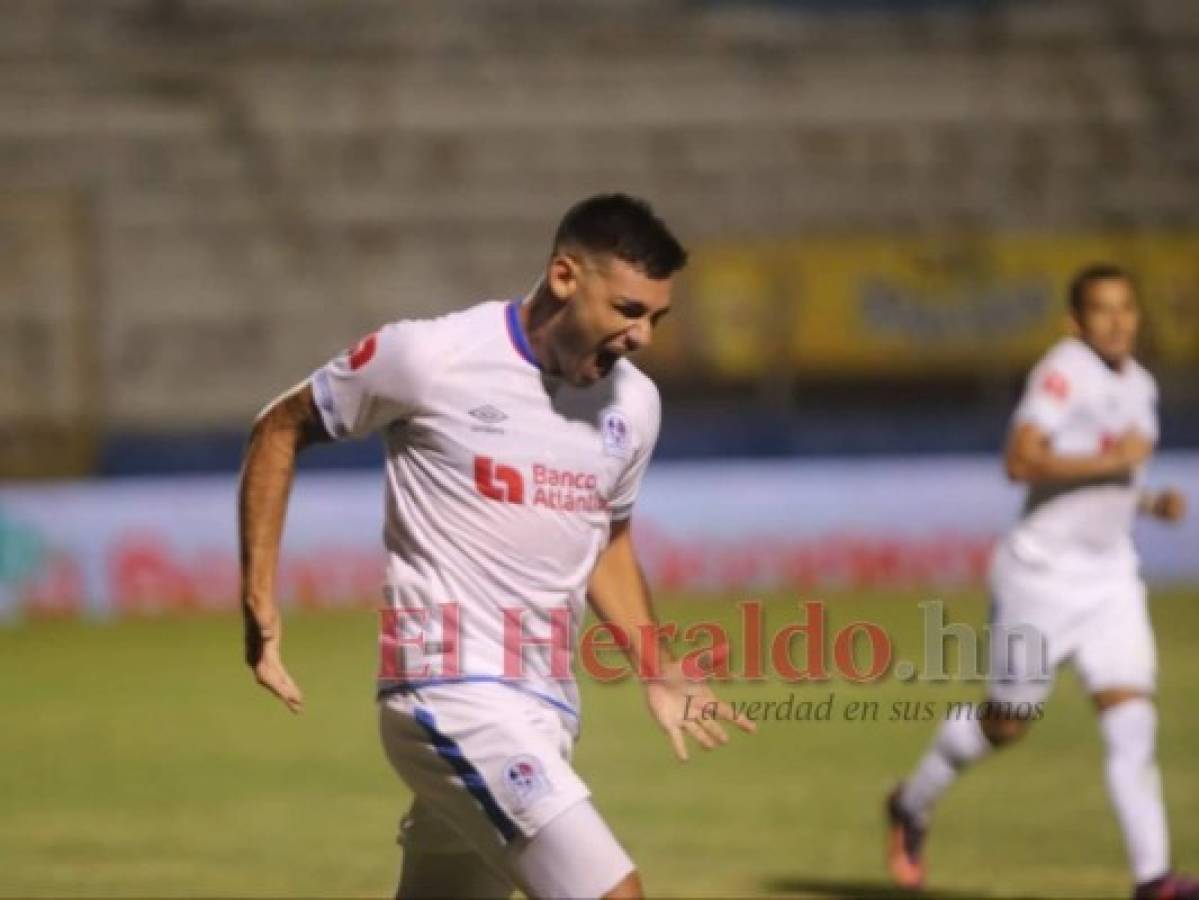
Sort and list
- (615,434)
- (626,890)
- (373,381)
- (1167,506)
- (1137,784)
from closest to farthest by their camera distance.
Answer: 1. (626,890)
2. (373,381)
3. (615,434)
4. (1137,784)
5. (1167,506)

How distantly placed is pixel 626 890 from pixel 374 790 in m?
5.86

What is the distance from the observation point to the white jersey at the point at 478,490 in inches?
200

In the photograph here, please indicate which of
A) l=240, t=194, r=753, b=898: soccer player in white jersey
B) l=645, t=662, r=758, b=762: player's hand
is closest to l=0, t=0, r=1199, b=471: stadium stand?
l=645, t=662, r=758, b=762: player's hand

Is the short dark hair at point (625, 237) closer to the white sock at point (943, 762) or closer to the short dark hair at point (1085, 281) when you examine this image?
the short dark hair at point (1085, 281)

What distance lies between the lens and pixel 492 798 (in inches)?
193

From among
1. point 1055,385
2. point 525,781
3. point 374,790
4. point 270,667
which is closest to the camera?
point 525,781

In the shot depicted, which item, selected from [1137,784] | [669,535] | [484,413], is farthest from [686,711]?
[669,535]

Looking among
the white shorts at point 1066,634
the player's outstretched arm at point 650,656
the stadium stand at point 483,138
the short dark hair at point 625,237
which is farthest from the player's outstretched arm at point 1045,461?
the stadium stand at point 483,138

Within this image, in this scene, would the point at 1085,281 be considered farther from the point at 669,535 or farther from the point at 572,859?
the point at 669,535

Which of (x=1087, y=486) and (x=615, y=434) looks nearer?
(x=615, y=434)

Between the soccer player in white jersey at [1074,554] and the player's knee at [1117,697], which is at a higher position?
the soccer player in white jersey at [1074,554]

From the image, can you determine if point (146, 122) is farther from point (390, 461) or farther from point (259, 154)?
point (390, 461)

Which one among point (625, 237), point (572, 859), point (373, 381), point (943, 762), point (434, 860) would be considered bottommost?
point (943, 762)

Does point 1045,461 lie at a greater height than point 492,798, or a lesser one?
A: greater
